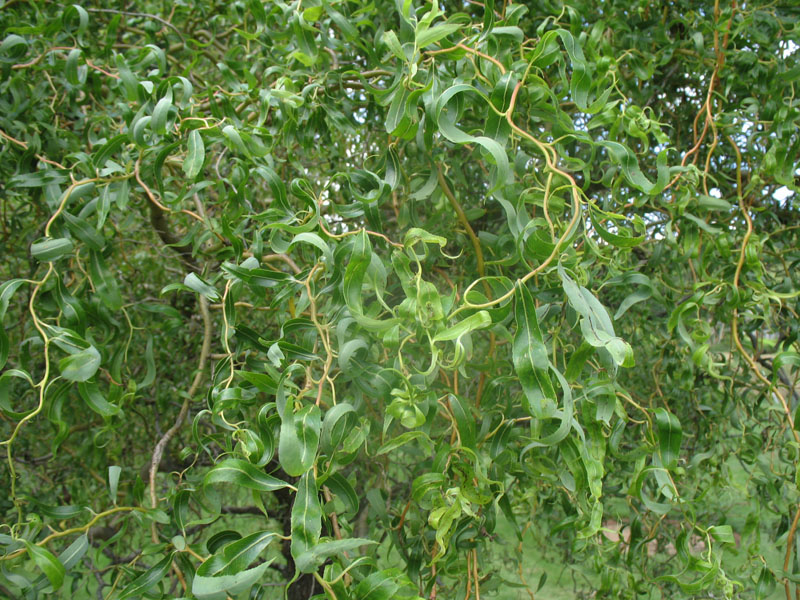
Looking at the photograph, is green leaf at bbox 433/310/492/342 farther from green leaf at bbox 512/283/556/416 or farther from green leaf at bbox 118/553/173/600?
green leaf at bbox 118/553/173/600

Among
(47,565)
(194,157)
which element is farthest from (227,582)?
(194,157)

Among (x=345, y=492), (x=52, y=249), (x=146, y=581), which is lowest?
(x=146, y=581)

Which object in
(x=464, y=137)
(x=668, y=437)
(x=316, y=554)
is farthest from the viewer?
(x=668, y=437)

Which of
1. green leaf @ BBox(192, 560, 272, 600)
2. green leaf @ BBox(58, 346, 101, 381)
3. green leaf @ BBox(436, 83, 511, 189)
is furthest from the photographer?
green leaf @ BBox(58, 346, 101, 381)

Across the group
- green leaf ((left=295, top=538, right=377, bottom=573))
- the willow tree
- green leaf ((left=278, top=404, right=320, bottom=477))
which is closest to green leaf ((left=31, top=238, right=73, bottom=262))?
the willow tree

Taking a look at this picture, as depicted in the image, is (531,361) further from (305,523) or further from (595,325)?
(305,523)

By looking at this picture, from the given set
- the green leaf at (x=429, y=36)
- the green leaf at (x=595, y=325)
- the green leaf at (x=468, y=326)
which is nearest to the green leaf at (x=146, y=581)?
the green leaf at (x=468, y=326)

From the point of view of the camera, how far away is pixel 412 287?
67cm

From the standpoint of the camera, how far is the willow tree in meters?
0.65

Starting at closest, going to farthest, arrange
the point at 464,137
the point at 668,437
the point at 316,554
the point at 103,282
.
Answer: the point at 316,554 → the point at 464,137 → the point at 668,437 → the point at 103,282

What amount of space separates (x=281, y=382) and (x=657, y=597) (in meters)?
1.94

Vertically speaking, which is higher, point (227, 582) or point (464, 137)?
point (464, 137)

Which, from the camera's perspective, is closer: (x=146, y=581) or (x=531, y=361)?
(x=531, y=361)

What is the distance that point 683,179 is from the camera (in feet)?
3.35
